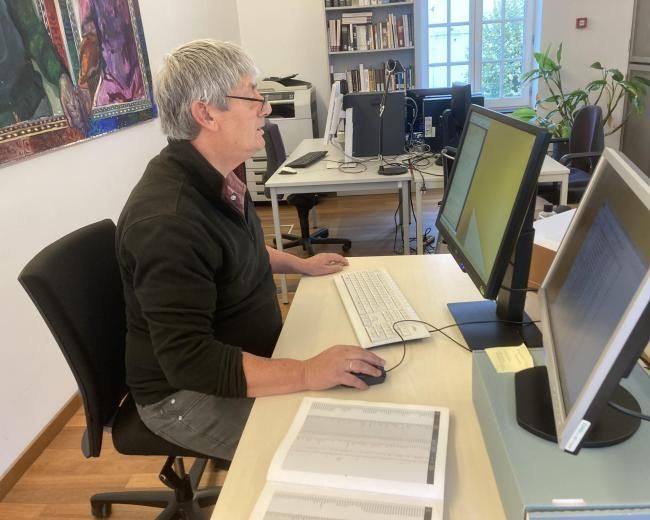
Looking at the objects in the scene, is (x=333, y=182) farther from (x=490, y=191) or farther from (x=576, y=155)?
(x=490, y=191)

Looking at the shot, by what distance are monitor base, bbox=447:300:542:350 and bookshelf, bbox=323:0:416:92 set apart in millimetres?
4248

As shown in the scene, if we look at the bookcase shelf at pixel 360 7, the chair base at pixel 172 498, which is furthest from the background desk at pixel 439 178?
the bookcase shelf at pixel 360 7

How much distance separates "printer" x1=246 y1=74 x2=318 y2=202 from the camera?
5090mm

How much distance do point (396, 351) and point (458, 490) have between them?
0.42 metres

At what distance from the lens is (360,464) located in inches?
32.7

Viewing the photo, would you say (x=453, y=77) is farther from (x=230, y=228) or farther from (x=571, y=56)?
(x=230, y=228)

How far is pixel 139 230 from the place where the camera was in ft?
3.57

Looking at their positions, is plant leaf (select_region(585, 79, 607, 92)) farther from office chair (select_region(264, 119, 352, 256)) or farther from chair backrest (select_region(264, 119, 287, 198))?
chair backrest (select_region(264, 119, 287, 198))

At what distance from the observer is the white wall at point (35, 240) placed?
78.8 inches

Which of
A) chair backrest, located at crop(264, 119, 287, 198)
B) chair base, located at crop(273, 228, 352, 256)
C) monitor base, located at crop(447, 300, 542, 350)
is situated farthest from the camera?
chair base, located at crop(273, 228, 352, 256)

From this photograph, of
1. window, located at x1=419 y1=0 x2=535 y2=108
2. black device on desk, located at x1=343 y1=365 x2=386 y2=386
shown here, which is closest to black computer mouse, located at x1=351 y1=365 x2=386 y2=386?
black device on desk, located at x1=343 y1=365 x2=386 y2=386

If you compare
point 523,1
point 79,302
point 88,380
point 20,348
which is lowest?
point 20,348

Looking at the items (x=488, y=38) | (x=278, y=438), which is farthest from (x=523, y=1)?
(x=278, y=438)

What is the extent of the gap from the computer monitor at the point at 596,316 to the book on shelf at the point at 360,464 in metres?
0.16
